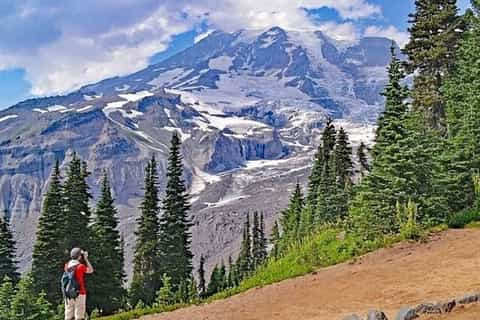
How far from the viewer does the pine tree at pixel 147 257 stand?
52.9 metres

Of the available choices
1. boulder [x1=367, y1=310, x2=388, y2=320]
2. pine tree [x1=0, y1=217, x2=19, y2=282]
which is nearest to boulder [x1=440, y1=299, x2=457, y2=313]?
boulder [x1=367, y1=310, x2=388, y2=320]

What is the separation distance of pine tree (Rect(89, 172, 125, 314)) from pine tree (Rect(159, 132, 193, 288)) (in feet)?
14.7

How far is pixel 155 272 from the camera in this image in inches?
2124

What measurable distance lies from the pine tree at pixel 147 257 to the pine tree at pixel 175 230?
0.73 m

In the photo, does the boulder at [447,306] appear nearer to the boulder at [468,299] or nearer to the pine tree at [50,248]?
the boulder at [468,299]

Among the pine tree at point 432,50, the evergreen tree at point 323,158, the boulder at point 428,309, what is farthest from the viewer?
the evergreen tree at point 323,158

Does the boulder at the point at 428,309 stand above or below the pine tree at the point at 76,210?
above

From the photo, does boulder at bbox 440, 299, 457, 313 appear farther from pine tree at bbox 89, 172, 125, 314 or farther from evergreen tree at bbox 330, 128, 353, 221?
evergreen tree at bbox 330, 128, 353, 221

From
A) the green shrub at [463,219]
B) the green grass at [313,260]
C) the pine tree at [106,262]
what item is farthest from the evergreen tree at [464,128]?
the pine tree at [106,262]

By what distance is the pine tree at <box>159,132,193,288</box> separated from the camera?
53.8m

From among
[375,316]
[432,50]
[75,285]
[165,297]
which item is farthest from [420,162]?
[432,50]

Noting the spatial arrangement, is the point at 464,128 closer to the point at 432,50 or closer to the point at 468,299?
the point at 432,50

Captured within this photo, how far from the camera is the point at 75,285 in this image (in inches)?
522

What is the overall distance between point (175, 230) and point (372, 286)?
136ft
